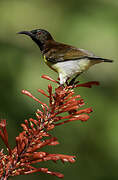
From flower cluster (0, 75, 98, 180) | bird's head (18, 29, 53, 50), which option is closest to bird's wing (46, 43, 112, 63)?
bird's head (18, 29, 53, 50)

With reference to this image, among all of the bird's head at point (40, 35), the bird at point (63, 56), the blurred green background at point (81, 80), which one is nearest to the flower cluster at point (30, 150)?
the bird at point (63, 56)

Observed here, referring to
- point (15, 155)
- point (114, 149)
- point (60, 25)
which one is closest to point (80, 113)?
point (15, 155)

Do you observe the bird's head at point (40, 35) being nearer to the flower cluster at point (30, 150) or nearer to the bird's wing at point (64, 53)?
the bird's wing at point (64, 53)

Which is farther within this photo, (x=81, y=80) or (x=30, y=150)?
(x=81, y=80)

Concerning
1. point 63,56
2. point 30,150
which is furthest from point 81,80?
point 30,150

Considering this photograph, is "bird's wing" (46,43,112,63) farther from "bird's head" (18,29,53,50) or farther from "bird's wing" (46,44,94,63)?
"bird's head" (18,29,53,50)

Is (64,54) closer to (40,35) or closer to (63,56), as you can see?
(63,56)
